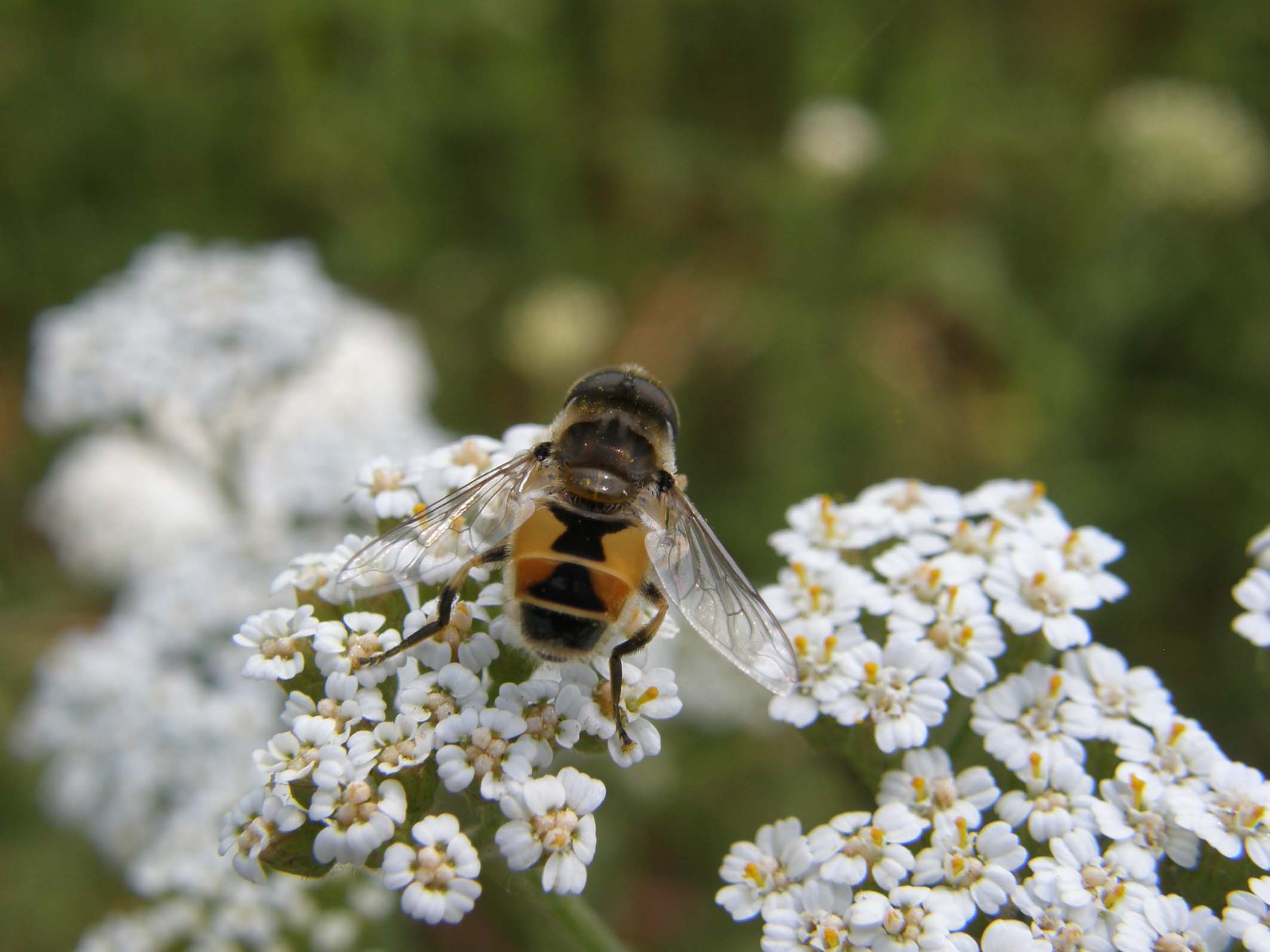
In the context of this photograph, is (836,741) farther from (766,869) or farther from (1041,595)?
(1041,595)

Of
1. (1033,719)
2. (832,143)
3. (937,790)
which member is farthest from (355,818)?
(832,143)

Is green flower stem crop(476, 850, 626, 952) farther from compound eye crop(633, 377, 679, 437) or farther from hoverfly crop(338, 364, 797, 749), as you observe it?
compound eye crop(633, 377, 679, 437)

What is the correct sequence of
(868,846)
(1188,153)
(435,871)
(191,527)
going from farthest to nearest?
(1188,153) < (191,527) < (868,846) < (435,871)

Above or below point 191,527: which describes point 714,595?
below


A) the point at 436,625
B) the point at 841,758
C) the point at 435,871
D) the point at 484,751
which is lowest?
the point at 435,871

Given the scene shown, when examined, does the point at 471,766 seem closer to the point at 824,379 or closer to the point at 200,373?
the point at 200,373

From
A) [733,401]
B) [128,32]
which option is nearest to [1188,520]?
[733,401]

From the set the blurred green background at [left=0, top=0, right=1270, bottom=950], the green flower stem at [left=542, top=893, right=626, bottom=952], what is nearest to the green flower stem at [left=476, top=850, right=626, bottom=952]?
the green flower stem at [left=542, top=893, right=626, bottom=952]
